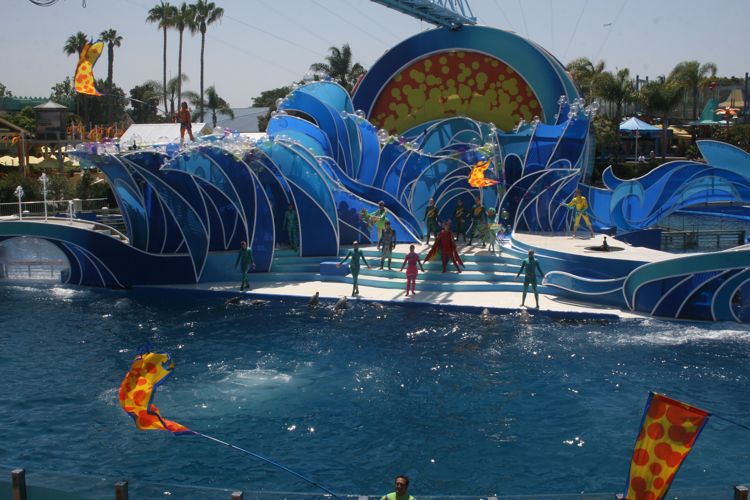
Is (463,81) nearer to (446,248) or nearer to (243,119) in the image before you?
(446,248)

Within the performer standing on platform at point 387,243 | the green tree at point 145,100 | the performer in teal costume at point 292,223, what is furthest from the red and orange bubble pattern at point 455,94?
the green tree at point 145,100

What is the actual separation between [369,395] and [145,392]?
4915 millimetres

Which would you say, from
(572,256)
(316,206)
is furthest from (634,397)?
(316,206)

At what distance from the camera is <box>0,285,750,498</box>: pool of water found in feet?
31.0

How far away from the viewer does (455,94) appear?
2817 cm

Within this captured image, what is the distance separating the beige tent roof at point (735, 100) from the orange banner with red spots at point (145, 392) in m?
68.7

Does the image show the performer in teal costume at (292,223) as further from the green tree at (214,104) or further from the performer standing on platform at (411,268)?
the green tree at (214,104)

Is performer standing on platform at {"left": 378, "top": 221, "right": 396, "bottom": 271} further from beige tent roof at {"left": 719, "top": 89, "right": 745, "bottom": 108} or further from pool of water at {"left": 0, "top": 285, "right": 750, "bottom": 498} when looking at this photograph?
beige tent roof at {"left": 719, "top": 89, "right": 745, "bottom": 108}

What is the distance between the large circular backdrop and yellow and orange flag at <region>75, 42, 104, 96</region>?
1392 centimetres

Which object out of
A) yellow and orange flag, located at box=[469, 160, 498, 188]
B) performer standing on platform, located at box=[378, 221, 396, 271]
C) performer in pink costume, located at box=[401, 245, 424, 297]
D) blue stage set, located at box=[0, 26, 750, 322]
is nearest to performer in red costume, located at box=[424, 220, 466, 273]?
performer standing on platform, located at box=[378, 221, 396, 271]

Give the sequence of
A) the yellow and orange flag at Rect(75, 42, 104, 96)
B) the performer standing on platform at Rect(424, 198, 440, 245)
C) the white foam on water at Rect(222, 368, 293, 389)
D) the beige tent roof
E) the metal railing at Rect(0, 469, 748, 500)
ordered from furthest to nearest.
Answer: the beige tent roof, the performer standing on platform at Rect(424, 198, 440, 245), the yellow and orange flag at Rect(75, 42, 104, 96), the white foam on water at Rect(222, 368, 293, 389), the metal railing at Rect(0, 469, 748, 500)

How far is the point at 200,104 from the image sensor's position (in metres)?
58.3

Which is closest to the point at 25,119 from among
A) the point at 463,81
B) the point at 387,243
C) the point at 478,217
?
the point at 463,81

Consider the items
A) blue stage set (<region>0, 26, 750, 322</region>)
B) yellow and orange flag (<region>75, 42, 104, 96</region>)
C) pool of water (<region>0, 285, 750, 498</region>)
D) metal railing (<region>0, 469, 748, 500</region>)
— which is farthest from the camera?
blue stage set (<region>0, 26, 750, 322</region>)
